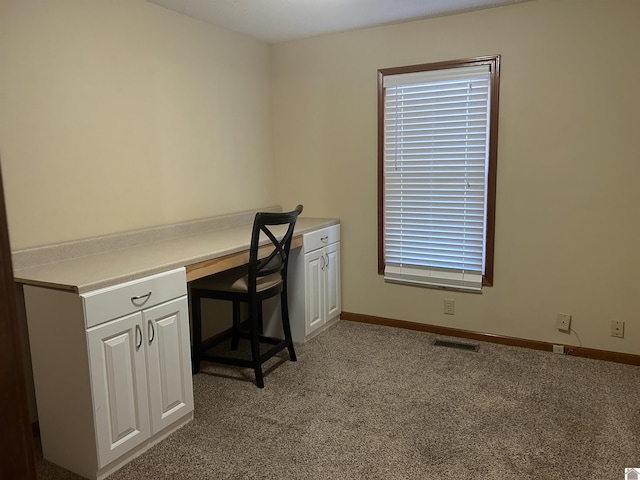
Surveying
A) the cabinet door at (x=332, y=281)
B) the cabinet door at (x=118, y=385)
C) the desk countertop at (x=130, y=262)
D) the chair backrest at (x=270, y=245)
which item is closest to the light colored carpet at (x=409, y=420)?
the cabinet door at (x=118, y=385)

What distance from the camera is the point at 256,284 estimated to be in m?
2.84

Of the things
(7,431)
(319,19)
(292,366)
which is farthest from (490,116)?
(7,431)

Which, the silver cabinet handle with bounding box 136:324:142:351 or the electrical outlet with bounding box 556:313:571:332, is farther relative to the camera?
the electrical outlet with bounding box 556:313:571:332

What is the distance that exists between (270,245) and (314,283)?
2.11 ft

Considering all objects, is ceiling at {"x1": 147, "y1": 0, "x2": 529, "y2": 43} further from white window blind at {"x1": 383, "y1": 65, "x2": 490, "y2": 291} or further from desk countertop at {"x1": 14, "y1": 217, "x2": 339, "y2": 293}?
desk countertop at {"x1": 14, "y1": 217, "x2": 339, "y2": 293}

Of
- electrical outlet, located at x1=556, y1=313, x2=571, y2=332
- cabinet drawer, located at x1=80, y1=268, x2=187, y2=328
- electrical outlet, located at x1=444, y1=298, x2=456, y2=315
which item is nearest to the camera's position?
cabinet drawer, located at x1=80, y1=268, x2=187, y2=328

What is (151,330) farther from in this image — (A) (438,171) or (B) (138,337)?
(A) (438,171)

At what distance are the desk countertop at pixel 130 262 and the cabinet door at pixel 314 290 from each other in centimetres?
54

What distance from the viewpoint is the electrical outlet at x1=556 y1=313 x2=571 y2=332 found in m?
3.22

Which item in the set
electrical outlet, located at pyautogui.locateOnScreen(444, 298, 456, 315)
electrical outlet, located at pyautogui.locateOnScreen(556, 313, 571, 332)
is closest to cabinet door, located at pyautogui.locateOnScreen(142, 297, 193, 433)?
electrical outlet, located at pyautogui.locateOnScreen(444, 298, 456, 315)

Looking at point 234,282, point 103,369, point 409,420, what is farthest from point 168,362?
point 409,420

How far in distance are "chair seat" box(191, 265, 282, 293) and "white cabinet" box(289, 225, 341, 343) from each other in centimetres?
39

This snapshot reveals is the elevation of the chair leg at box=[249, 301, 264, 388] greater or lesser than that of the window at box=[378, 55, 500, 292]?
lesser

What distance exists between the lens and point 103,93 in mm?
2672
